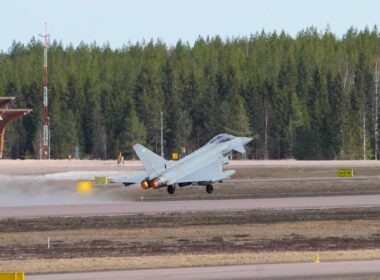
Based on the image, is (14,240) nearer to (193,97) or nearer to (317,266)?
(317,266)

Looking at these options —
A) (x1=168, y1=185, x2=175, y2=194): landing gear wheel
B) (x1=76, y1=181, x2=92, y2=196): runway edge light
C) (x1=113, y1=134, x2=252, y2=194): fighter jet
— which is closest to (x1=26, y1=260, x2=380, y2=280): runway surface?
(x1=113, y1=134, x2=252, y2=194): fighter jet

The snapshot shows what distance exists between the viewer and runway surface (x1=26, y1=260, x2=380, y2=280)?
33656mm

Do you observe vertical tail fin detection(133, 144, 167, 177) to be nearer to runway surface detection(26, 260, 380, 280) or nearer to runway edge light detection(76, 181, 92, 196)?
runway edge light detection(76, 181, 92, 196)

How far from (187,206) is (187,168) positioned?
8231 millimetres

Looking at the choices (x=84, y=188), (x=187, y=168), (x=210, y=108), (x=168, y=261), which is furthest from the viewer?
(x=210, y=108)

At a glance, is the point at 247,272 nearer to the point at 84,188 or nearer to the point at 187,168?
the point at 187,168

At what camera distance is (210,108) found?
148m

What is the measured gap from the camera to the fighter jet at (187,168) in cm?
6712

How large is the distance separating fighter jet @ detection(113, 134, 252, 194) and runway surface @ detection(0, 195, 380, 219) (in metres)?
1.49

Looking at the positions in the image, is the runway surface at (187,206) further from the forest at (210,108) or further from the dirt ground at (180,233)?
the forest at (210,108)

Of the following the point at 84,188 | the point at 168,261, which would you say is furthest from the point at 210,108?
the point at 168,261

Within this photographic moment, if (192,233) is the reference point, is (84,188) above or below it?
above

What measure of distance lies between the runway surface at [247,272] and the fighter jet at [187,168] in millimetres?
30906

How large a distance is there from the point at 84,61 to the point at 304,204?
Result: 133 meters
